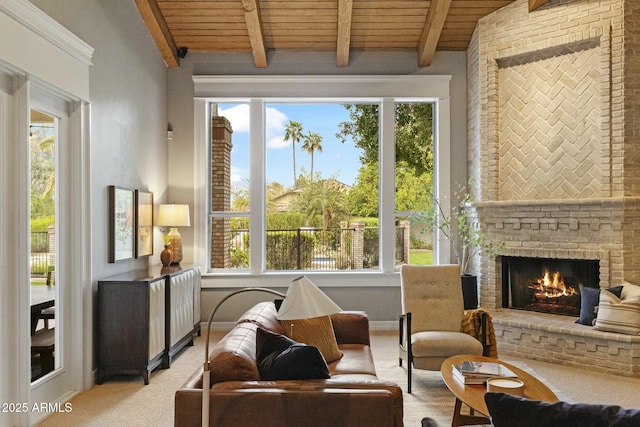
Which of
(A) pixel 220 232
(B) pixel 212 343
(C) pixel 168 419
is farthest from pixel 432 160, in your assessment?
(C) pixel 168 419

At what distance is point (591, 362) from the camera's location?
15.3ft

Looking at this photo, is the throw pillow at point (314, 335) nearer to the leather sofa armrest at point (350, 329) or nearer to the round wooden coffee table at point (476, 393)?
the leather sofa armrest at point (350, 329)

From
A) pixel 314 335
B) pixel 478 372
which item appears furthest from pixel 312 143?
pixel 478 372

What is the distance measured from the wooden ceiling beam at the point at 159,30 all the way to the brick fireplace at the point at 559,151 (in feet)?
11.9

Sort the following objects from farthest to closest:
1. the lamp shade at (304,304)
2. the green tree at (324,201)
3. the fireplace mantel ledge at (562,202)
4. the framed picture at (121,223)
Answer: the green tree at (324,201), the fireplace mantel ledge at (562,202), the framed picture at (121,223), the lamp shade at (304,304)

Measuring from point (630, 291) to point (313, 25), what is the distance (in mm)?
4302

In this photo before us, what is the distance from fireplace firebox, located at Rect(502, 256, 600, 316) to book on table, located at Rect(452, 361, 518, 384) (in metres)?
2.59

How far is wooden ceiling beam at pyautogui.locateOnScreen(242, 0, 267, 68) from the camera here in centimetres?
539

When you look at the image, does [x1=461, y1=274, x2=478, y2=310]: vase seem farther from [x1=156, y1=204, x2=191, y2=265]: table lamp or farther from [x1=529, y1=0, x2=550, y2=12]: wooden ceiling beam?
[x1=156, y1=204, x2=191, y2=265]: table lamp

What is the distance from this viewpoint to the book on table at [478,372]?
302 cm

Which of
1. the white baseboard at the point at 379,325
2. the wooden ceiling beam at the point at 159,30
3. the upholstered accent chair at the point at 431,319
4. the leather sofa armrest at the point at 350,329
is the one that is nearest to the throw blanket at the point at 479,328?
the upholstered accent chair at the point at 431,319

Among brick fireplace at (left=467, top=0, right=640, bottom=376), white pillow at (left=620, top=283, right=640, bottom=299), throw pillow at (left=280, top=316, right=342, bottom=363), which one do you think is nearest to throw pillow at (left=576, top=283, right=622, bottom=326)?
brick fireplace at (left=467, top=0, right=640, bottom=376)

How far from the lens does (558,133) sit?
17.5ft

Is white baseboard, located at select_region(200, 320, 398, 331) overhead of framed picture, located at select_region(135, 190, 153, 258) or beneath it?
beneath
